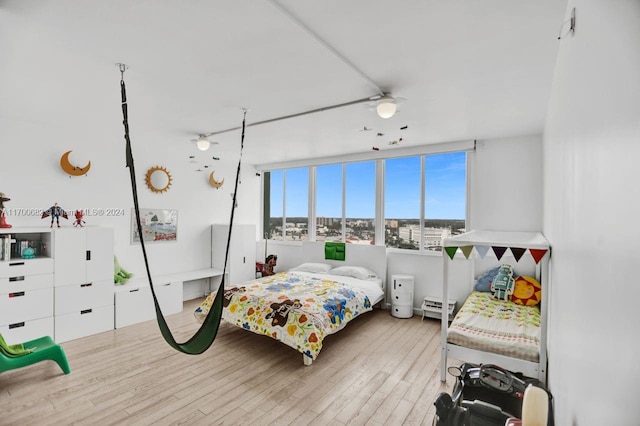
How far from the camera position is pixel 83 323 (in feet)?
12.6

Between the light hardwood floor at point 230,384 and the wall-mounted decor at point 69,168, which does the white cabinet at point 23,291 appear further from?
the wall-mounted decor at point 69,168

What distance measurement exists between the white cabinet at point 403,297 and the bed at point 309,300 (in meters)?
0.26

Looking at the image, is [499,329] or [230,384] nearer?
[230,384]

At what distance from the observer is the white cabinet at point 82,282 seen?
3.69 metres

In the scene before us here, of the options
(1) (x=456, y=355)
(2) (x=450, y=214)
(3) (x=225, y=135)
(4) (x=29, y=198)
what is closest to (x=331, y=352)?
(1) (x=456, y=355)

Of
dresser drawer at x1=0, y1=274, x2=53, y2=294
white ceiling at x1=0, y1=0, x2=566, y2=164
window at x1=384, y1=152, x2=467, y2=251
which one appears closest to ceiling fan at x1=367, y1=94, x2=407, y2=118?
white ceiling at x1=0, y1=0, x2=566, y2=164

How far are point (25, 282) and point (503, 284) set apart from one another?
215 inches

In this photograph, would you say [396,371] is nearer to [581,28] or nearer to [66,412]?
[66,412]

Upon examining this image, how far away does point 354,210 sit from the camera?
5.61 m

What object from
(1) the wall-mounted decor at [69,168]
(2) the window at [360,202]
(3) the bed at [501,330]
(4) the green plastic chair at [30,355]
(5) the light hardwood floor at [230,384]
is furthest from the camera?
(2) the window at [360,202]

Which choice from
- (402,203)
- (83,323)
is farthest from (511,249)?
(83,323)


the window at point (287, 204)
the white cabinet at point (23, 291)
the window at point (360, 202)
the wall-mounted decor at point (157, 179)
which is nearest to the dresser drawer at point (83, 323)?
the white cabinet at point (23, 291)

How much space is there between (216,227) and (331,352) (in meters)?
3.41

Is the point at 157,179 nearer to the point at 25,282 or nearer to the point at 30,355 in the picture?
the point at 25,282
